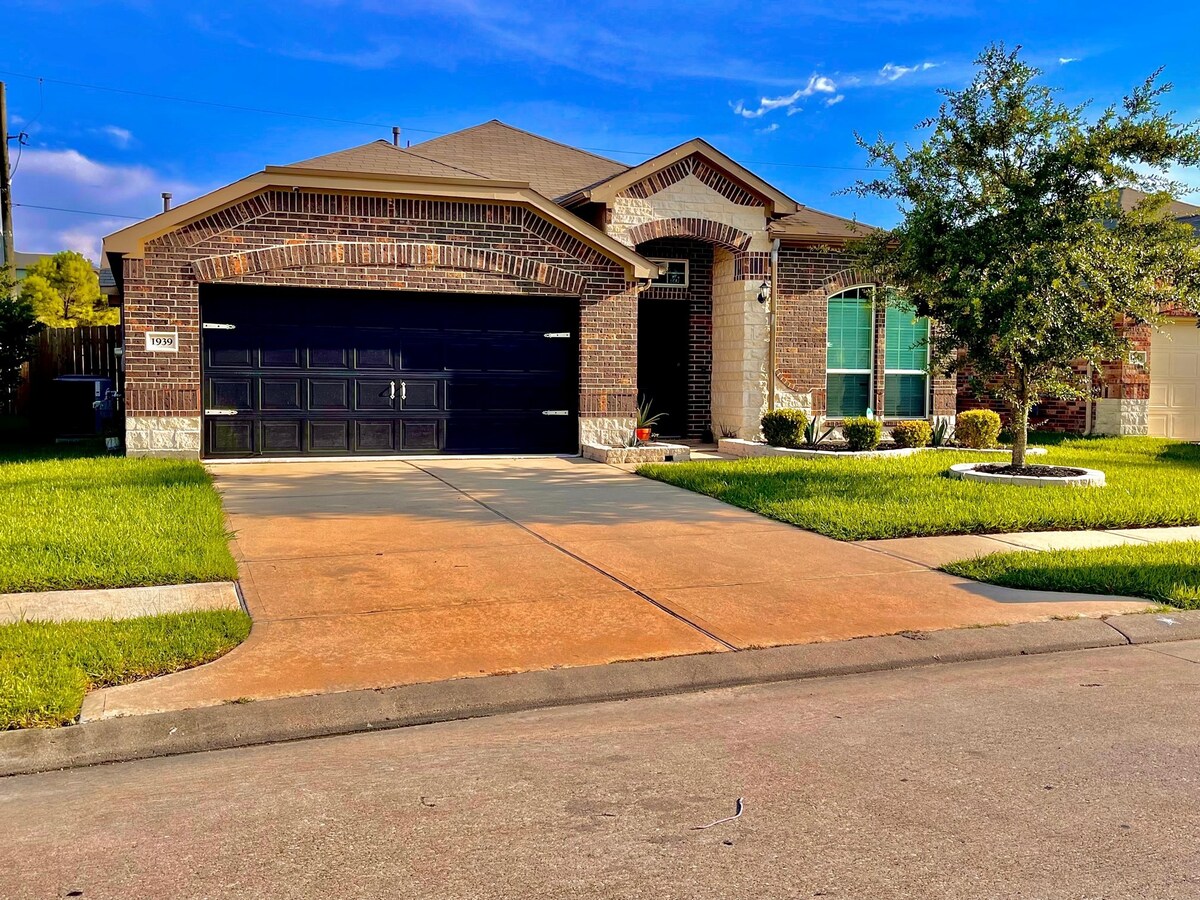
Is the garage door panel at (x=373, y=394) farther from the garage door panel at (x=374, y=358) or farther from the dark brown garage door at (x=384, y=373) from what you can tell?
the garage door panel at (x=374, y=358)

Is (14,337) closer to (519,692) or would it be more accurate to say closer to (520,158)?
(520,158)

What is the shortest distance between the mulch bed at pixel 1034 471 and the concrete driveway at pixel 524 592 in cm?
384

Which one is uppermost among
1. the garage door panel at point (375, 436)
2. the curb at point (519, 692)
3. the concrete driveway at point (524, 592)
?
the garage door panel at point (375, 436)

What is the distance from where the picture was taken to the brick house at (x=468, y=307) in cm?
1401

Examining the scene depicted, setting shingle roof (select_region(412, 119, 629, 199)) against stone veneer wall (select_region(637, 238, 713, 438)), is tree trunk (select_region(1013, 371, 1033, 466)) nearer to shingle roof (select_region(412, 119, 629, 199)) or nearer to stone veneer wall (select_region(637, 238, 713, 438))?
stone veneer wall (select_region(637, 238, 713, 438))

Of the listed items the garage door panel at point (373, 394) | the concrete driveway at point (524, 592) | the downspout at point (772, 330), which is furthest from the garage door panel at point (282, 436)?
the downspout at point (772, 330)

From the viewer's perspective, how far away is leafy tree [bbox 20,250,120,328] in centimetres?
3566

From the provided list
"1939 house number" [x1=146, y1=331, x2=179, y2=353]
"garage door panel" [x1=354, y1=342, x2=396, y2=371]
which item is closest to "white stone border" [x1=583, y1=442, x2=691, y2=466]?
"garage door panel" [x1=354, y1=342, x2=396, y2=371]

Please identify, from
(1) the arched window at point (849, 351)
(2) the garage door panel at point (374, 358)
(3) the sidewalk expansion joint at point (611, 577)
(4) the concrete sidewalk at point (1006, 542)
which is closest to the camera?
(3) the sidewalk expansion joint at point (611, 577)

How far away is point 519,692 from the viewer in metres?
5.21

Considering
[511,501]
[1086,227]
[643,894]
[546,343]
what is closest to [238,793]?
[643,894]

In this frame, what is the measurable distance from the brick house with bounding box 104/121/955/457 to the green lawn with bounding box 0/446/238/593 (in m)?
2.18

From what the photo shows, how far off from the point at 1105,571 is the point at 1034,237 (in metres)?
5.07

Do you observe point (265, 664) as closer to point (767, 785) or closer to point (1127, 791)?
point (767, 785)
